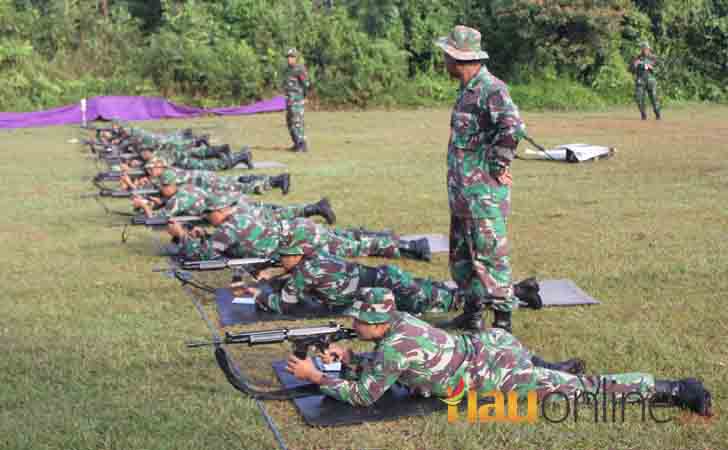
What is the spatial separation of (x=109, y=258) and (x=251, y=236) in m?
2.21

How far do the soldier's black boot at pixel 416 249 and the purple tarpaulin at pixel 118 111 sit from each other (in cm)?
2024

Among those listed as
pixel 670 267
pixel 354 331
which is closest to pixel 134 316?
pixel 354 331

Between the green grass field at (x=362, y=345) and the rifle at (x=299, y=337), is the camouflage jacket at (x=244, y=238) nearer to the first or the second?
the green grass field at (x=362, y=345)

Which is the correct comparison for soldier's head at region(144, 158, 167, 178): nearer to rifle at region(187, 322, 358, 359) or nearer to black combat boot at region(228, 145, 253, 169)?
black combat boot at region(228, 145, 253, 169)

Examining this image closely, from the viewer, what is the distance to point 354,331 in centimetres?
501

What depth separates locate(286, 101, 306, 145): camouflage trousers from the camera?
17.8 m

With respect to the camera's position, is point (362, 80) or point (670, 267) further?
point (362, 80)

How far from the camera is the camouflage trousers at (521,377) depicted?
15.9ft

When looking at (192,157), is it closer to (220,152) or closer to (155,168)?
(220,152)

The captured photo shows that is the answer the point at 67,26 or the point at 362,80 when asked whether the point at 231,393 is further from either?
the point at 67,26

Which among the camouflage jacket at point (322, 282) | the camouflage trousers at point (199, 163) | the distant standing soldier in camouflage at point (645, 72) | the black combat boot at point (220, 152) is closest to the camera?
the camouflage jacket at point (322, 282)

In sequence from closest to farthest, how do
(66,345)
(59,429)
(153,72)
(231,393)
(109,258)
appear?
(59,429)
(231,393)
(66,345)
(109,258)
(153,72)

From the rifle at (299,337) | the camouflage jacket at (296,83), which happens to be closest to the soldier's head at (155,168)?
Result: the camouflage jacket at (296,83)

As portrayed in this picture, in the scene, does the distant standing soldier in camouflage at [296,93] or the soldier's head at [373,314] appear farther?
the distant standing soldier in camouflage at [296,93]
